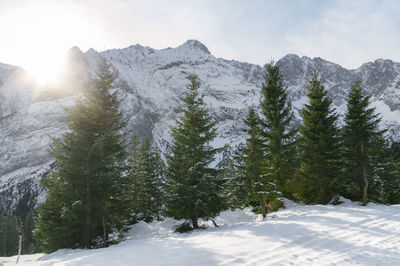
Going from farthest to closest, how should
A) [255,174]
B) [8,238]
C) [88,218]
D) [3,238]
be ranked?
[8,238], [3,238], [255,174], [88,218]

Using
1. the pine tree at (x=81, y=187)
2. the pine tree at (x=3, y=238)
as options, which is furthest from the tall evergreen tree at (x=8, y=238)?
the pine tree at (x=81, y=187)

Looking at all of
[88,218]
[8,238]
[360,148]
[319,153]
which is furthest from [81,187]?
[8,238]

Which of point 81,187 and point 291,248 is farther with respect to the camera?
point 81,187

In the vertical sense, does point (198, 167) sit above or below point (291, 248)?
above

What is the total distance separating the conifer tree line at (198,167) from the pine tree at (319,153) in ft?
0.24

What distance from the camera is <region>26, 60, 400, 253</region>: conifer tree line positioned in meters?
14.1

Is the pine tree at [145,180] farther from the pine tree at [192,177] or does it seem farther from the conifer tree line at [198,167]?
the pine tree at [192,177]

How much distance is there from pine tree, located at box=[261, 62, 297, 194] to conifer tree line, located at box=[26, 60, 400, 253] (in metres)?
0.09

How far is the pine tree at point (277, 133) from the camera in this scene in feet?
61.6

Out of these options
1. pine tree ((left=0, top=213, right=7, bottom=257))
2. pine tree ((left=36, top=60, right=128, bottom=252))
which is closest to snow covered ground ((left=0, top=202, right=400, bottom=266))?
pine tree ((left=36, top=60, right=128, bottom=252))

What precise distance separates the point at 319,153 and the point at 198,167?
9676 mm

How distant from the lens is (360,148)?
17.4 m

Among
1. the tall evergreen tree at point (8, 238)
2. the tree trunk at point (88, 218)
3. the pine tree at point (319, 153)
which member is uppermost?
the pine tree at point (319, 153)

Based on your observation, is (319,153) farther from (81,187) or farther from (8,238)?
(8,238)
